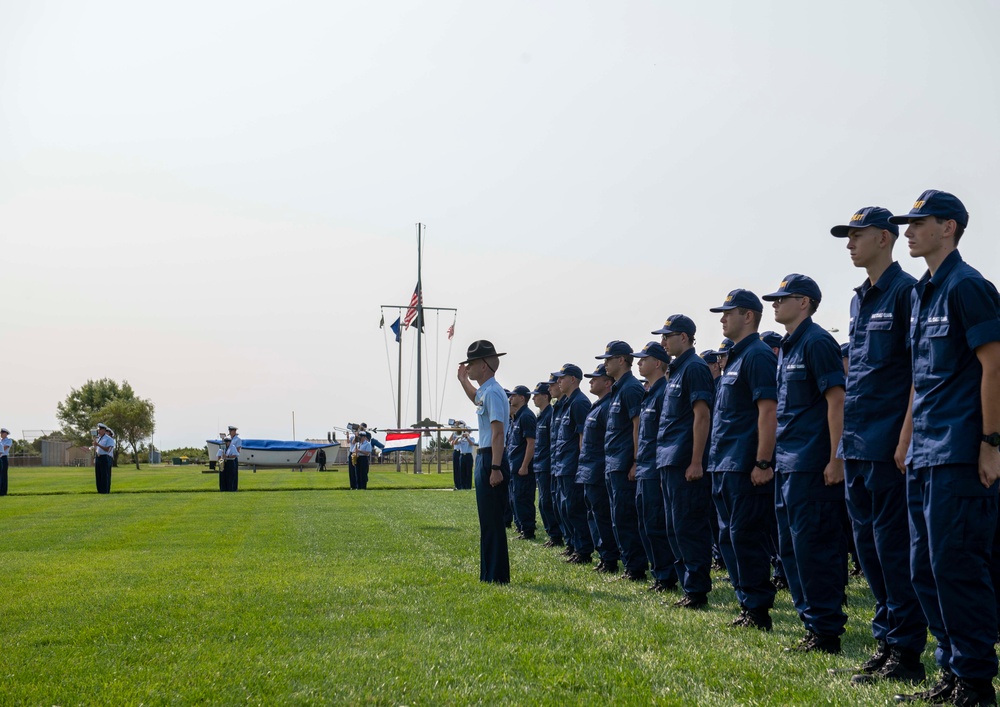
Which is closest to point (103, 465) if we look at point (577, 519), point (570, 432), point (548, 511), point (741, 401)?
point (548, 511)

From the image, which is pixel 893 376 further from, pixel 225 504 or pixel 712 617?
pixel 225 504

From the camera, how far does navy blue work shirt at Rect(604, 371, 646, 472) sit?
32.9ft

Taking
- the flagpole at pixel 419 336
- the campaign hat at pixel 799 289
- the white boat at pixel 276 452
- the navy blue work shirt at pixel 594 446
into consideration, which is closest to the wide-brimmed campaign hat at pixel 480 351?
the navy blue work shirt at pixel 594 446

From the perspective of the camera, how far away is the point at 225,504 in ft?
74.8

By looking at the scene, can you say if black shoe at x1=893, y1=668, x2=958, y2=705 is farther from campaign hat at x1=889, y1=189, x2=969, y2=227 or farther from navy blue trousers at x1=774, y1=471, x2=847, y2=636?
campaign hat at x1=889, y1=189, x2=969, y2=227

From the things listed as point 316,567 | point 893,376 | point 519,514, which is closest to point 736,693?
point 893,376

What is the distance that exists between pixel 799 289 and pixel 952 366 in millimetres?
2057

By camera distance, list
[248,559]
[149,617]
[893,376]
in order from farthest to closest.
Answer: [248,559] < [149,617] < [893,376]

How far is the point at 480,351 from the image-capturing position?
977 cm

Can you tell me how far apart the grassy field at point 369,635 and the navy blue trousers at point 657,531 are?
Answer: 0.30 metres

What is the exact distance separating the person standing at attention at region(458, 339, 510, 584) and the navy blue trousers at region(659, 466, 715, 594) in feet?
5.60

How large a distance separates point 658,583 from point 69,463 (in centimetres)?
8155

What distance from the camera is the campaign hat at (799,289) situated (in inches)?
263

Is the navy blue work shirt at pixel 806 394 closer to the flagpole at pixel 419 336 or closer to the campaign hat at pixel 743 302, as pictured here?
the campaign hat at pixel 743 302
